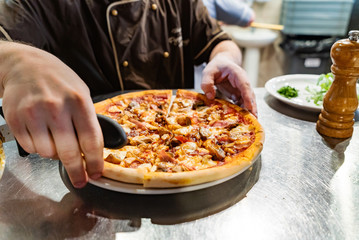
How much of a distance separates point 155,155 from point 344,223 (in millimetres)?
649

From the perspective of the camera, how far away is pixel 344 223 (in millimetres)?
896

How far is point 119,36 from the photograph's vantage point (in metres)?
1.84

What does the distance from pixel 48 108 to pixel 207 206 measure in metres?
0.56

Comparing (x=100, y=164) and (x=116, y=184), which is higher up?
(x=100, y=164)

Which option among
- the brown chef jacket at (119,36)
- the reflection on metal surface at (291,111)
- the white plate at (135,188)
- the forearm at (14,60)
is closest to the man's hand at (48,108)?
the forearm at (14,60)

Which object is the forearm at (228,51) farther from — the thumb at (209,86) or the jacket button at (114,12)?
the jacket button at (114,12)

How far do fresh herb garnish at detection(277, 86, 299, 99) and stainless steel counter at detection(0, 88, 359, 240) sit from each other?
0.52 m

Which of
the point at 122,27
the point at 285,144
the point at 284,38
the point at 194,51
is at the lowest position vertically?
the point at 284,38

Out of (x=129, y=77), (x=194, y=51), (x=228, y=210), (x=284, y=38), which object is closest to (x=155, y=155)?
(x=228, y=210)

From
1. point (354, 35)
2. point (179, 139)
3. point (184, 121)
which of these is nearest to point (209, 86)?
point (184, 121)

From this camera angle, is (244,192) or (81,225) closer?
(81,225)

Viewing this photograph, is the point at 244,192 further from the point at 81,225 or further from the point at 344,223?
the point at 81,225

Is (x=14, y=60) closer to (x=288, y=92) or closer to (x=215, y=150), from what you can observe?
(x=215, y=150)

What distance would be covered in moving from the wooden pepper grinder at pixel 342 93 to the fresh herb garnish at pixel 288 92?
12.6 inches
